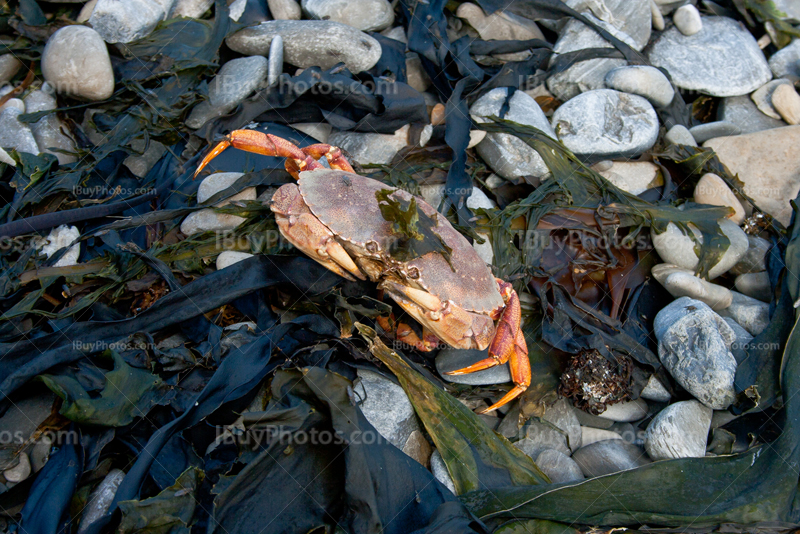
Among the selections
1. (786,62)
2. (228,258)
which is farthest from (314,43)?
(786,62)

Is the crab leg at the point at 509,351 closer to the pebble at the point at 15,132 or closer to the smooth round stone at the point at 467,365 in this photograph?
the smooth round stone at the point at 467,365

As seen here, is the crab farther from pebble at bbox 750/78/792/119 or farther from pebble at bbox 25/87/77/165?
pebble at bbox 750/78/792/119

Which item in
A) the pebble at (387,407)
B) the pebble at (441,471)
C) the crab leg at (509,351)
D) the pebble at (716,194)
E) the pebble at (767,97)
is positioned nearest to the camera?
the pebble at (441,471)

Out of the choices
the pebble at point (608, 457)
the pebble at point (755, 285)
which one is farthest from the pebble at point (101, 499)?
the pebble at point (755, 285)

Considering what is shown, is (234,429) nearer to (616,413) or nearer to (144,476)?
(144,476)

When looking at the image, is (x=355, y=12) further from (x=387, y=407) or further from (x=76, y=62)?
(x=387, y=407)

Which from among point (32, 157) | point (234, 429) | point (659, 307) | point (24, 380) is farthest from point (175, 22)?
point (659, 307)
